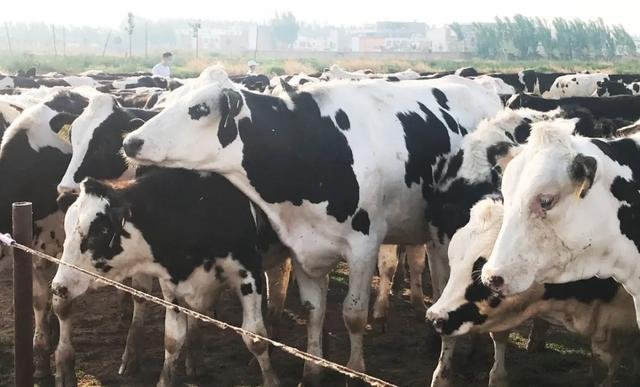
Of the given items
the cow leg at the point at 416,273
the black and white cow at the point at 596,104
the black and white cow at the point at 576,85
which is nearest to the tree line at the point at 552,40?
the black and white cow at the point at 576,85

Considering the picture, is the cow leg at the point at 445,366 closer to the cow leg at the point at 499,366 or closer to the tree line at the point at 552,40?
the cow leg at the point at 499,366

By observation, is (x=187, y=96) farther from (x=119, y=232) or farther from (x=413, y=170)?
(x=413, y=170)

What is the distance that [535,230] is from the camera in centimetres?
389

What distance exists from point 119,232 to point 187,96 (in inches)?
42.9

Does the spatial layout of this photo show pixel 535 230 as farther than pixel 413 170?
No

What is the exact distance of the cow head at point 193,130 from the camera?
18.0 feet

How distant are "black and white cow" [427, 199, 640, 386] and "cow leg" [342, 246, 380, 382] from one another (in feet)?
2.72

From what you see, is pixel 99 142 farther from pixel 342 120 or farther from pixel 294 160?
pixel 342 120

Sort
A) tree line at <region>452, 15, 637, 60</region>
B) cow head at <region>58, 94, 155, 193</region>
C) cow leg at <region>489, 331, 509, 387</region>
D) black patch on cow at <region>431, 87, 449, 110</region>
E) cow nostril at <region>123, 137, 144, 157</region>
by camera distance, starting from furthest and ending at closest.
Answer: tree line at <region>452, 15, 637, 60</region>
black patch on cow at <region>431, 87, 449, 110</region>
cow head at <region>58, 94, 155, 193</region>
cow leg at <region>489, 331, 509, 387</region>
cow nostril at <region>123, 137, 144, 157</region>

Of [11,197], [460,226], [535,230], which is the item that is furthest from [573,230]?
[11,197]

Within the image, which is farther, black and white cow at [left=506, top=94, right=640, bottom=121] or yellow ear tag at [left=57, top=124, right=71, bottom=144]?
black and white cow at [left=506, top=94, right=640, bottom=121]

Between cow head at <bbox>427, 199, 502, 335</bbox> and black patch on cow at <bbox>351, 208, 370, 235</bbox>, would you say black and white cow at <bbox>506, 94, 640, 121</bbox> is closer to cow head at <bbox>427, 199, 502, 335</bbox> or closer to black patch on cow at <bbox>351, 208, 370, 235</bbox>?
black patch on cow at <bbox>351, 208, 370, 235</bbox>

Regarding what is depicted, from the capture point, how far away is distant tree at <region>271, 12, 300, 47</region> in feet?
528

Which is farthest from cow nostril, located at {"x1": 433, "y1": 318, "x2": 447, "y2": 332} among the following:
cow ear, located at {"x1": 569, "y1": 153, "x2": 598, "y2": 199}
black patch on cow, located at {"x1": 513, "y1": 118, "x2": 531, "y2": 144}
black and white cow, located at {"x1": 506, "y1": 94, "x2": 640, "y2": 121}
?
black and white cow, located at {"x1": 506, "y1": 94, "x2": 640, "y2": 121}
